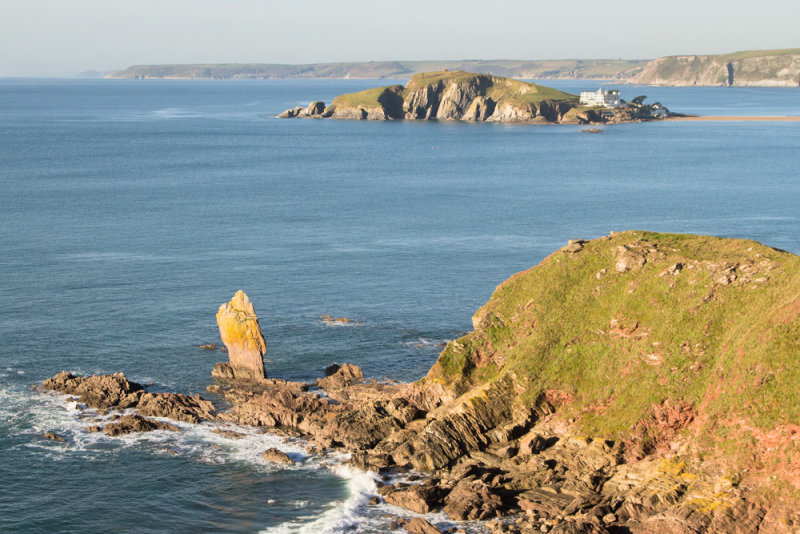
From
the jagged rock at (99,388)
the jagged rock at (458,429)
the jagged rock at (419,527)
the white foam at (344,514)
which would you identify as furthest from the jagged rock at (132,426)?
the jagged rock at (419,527)

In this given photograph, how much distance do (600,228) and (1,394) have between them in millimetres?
86486

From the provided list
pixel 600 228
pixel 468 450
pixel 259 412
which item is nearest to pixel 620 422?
pixel 468 450

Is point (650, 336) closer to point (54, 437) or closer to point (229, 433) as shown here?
point (229, 433)

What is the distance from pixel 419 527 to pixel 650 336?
20141mm

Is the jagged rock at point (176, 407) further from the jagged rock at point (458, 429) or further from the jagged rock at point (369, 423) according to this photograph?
the jagged rock at point (458, 429)

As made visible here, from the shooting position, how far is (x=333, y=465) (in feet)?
170

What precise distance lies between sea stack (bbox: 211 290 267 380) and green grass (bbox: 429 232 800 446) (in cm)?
1529

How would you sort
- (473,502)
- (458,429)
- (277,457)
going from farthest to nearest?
(458,429)
(277,457)
(473,502)

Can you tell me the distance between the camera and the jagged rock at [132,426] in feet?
185

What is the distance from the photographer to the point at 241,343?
65.9 m

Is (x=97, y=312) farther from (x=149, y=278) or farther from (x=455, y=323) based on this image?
(x=455, y=323)

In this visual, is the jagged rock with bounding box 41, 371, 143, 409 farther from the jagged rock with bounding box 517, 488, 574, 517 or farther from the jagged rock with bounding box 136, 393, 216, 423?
the jagged rock with bounding box 517, 488, 574, 517

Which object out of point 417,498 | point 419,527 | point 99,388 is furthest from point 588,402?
point 99,388

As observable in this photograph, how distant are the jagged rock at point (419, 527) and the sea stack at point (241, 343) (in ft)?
80.3
